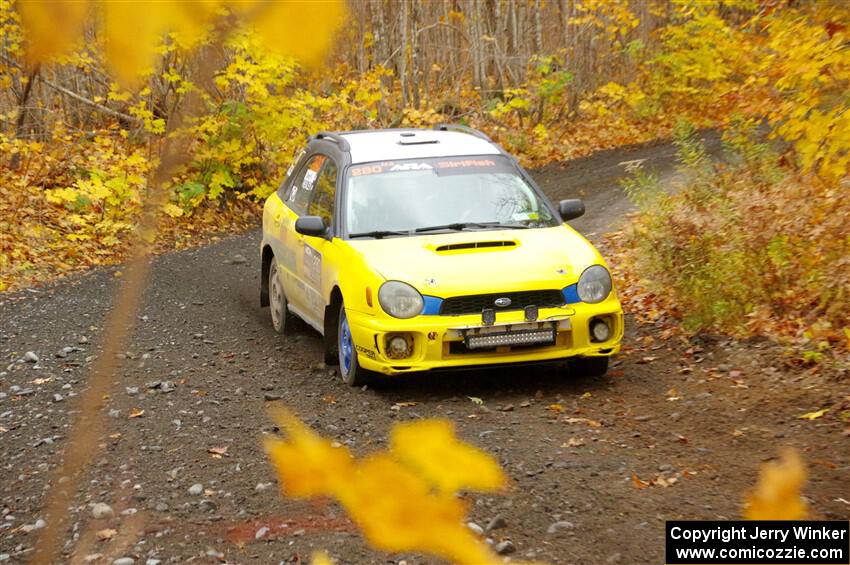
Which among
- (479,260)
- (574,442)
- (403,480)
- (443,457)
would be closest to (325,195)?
(479,260)

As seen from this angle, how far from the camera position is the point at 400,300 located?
7219 millimetres

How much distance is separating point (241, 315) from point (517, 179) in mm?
3622

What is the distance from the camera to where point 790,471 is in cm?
564

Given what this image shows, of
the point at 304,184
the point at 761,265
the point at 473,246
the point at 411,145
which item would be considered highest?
the point at 411,145

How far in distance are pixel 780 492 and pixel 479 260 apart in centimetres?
276

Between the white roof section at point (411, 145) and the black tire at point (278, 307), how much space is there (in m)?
1.49

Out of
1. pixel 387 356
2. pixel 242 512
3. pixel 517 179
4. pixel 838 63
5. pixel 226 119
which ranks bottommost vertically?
pixel 242 512

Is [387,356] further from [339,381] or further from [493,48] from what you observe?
[493,48]

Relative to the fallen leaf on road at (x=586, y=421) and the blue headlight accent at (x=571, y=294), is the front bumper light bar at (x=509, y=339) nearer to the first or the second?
the blue headlight accent at (x=571, y=294)

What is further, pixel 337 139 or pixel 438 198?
pixel 337 139

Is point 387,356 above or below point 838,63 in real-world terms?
below

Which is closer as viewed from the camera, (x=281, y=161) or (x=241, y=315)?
(x=241, y=315)

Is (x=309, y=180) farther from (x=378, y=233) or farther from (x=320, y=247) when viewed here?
(x=378, y=233)

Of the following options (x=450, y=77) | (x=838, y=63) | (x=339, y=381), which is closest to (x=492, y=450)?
(x=339, y=381)
